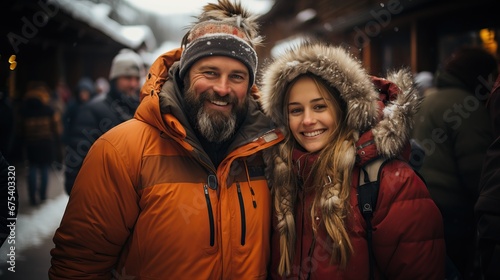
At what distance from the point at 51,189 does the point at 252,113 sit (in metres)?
7.91

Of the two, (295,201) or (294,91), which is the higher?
(294,91)

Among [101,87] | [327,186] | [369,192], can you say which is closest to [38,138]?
[101,87]

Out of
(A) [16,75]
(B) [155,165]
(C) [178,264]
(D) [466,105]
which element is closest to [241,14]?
(B) [155,165]

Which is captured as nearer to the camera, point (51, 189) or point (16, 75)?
point (51, 189)

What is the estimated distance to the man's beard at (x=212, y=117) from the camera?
2.33m

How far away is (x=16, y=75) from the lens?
11.6m

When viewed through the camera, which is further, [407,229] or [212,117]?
[212,117]

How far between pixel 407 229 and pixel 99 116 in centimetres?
389

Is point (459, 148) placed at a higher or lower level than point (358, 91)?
lower

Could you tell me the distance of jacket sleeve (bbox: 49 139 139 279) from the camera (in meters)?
2.08

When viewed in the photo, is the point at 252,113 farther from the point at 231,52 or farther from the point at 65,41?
the point at 65,41

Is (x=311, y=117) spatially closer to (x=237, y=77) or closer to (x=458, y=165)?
(x=237, y=77)

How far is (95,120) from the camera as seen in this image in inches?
192

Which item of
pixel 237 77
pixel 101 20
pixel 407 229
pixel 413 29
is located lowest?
pixel 407 229
